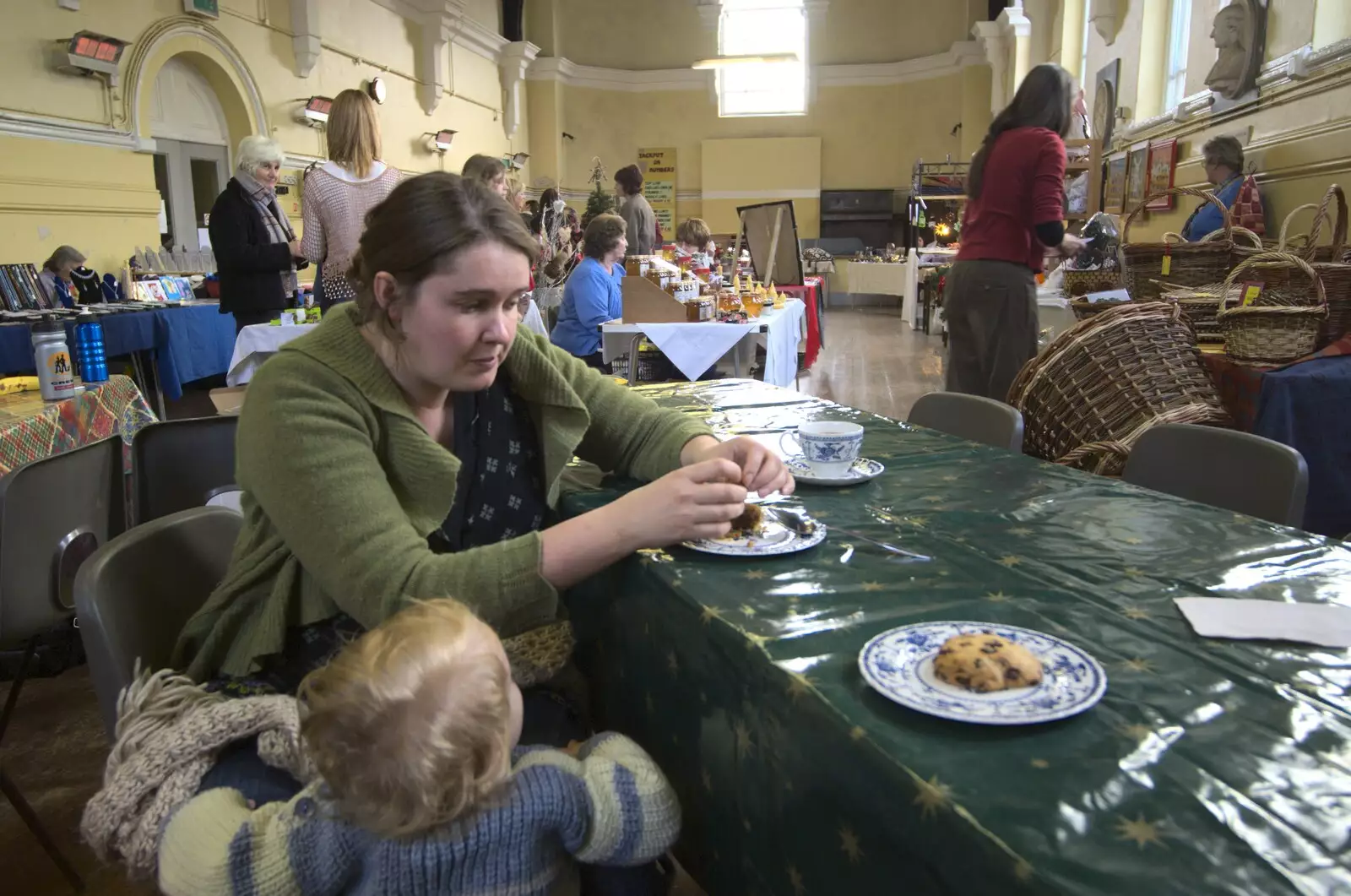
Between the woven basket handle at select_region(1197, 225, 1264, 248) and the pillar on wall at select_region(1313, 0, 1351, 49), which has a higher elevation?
the pillar on wall at select_region(1313, 0, 1351, 49)

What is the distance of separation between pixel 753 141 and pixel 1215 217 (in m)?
11.7

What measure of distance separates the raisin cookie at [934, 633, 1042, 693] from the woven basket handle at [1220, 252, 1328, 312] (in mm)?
2269

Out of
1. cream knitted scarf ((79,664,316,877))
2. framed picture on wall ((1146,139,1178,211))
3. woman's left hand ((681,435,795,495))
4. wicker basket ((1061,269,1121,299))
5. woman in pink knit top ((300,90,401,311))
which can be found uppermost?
framed picture on wall ((1146,139,1178,211))

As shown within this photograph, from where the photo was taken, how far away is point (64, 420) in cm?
232

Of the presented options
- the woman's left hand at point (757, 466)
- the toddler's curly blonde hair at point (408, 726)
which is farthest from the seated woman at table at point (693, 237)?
the toddler's curly blonde hair at point (408, 726)

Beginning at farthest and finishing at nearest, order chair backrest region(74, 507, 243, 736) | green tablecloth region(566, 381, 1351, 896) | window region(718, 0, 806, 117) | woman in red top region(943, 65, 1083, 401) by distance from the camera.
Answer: window region(718, 0, 806, 117), woman in red top region(943, 65, 1083, 401), chair backrest region(74, 507, 243, 736), green tablecloth region(566, 381, 1351, 896)

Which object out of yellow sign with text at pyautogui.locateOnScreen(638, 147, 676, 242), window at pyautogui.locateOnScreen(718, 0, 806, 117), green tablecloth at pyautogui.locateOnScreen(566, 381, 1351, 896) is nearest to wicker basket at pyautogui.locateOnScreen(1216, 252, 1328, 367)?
green tablecloth at pyautogui.locateOnScreen(566, 381, 1351, 896)

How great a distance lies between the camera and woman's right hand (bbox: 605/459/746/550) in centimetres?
115

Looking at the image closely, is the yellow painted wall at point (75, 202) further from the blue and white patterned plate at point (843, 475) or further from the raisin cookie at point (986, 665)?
the raisin cookie at point (986, 665)

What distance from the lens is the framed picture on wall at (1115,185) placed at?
7371mm

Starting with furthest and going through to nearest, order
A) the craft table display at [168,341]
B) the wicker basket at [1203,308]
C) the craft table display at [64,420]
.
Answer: the craft table display at [168,341] < the wicker basket at [1203,308] < the craft table display at [64,420]

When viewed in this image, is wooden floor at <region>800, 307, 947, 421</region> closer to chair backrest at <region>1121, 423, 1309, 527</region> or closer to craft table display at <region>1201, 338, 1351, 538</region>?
craft table display at <region>1201, 338, 1351, 538</region>

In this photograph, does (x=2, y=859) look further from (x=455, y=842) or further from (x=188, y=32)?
(x=188, y=32)

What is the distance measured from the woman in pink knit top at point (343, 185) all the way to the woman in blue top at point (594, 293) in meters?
1.48
